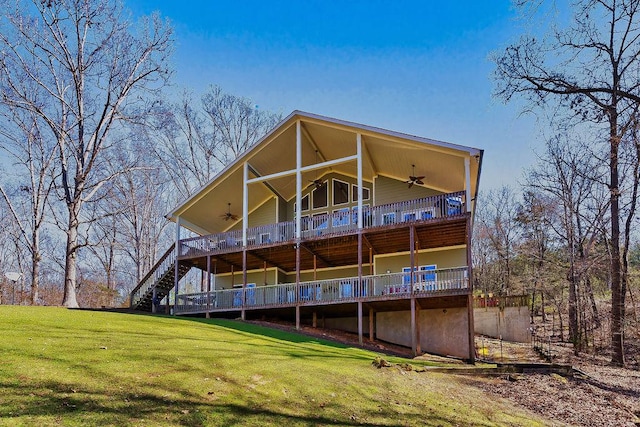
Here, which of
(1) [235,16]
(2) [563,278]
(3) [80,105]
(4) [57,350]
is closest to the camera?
(4) [57,350]

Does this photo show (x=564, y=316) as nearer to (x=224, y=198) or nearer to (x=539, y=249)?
(x=539, y=249)

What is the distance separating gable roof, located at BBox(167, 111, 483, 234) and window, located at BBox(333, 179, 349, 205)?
0.60m

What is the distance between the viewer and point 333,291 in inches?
818

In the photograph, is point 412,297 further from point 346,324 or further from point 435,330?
point 346,324

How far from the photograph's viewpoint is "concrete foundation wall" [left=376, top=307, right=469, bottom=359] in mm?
20250

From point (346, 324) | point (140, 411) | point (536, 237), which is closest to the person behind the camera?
point (140, 411)

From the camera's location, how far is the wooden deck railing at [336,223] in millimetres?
19609

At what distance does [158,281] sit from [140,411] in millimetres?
19366

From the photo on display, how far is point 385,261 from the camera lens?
23.2 m

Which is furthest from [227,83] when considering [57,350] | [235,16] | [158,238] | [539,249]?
[57,350]

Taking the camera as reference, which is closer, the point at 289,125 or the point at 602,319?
the point at 289,125

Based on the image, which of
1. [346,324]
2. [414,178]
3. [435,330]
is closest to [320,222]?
→ [414,178]

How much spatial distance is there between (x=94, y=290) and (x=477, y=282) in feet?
100

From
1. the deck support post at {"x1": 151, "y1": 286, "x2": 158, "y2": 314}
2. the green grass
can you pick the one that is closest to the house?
the deck support post at {"x1": 151, "y1": 286, "x2": 158, "y2": 314}
